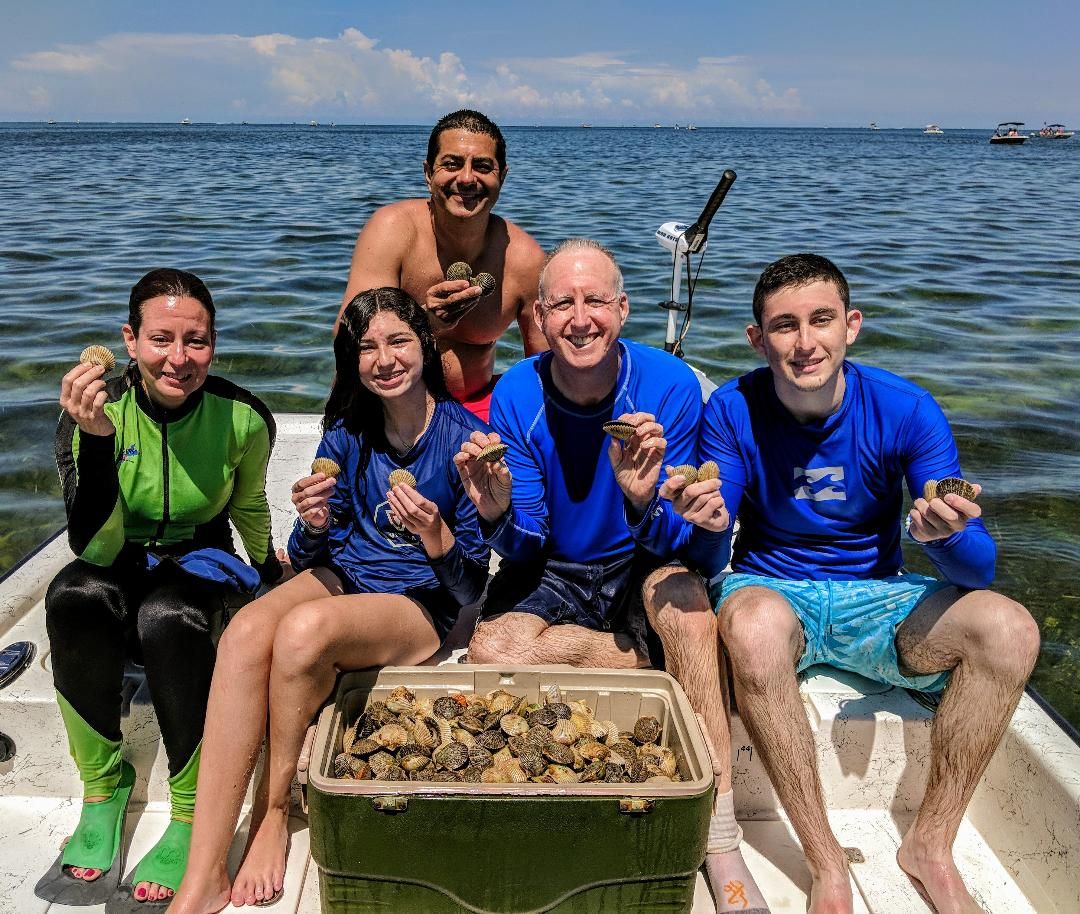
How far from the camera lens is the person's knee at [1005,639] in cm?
246

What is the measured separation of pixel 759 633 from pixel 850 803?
2.80ft

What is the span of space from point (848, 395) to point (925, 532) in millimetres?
552

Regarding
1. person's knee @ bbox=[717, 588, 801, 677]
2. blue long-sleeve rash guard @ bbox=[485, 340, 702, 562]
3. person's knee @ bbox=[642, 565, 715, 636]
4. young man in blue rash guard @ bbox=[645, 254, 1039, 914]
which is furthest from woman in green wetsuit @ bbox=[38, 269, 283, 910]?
person's knee @ bbox=[717, 588, 801, 677]

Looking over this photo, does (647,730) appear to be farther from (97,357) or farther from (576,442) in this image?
(97,357)

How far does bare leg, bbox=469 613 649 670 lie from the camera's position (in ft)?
9.75

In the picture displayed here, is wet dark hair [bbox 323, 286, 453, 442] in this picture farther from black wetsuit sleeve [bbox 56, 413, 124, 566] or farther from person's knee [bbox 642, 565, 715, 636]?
person's knee [bbox 642, 565, 715, 636]

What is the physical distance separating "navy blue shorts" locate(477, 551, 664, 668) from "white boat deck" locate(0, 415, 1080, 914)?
1.77 feet

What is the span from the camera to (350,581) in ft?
9.93

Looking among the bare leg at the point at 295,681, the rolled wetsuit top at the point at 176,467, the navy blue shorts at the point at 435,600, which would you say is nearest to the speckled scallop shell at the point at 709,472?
the navy blue shorts at the point at 435,600

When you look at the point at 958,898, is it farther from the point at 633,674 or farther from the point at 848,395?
the point at 848,395

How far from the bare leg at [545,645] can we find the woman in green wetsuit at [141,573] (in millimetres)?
814

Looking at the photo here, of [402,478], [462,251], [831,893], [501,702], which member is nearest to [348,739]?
[501,702]

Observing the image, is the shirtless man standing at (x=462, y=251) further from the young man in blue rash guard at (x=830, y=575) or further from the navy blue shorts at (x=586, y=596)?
the young man in blue rash guard at (x=830, y=575)

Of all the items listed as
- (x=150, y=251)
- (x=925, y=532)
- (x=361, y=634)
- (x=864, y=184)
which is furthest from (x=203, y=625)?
(x=864, y=184)
